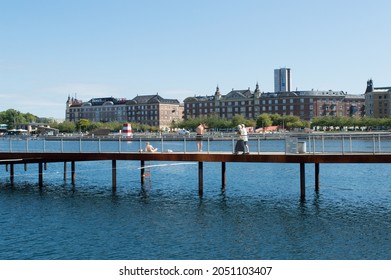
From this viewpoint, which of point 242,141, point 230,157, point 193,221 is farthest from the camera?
point 230,157

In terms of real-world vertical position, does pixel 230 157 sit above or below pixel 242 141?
below

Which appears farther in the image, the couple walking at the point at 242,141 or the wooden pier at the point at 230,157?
the couple walking at the point at 242,141

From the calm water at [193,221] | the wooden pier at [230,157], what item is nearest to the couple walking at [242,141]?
the wooden pier at [230,157]

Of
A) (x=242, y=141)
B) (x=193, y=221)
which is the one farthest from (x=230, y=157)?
(x=193, y=221)

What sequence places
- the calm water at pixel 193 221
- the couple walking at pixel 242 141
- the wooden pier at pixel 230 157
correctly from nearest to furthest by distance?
1. the calm water at pixel 193 221
2. the wooden pier at pixel 230 157
3. the couple walking at pixel 242 141

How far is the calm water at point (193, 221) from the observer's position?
2803cm

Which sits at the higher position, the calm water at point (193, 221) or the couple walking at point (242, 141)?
the couple walking at point (242, 141)

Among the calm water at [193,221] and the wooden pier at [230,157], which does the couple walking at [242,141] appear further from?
the calm water at [193,221]

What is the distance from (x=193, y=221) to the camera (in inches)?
1393

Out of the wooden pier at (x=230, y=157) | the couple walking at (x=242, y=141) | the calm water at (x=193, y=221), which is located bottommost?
the calm water at (x=193, y=221)

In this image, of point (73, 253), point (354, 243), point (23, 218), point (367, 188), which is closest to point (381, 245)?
point (354, 243)

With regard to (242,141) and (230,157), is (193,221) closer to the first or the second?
(230,157)

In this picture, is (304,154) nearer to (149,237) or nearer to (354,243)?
(354,243)

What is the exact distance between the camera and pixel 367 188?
179 ft
